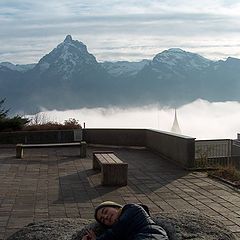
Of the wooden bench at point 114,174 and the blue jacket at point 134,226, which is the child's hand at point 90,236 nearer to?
the blue jacket at point 134,226

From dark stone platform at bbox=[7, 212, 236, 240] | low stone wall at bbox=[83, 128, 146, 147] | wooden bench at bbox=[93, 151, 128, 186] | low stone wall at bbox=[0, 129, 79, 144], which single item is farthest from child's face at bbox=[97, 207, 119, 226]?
low stone wall at bbox=[0, 129, 79, 144]

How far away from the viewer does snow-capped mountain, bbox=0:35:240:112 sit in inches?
5733

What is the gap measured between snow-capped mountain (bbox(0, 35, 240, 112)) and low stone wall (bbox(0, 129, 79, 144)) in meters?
114

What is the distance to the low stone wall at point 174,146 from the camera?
14109 mm

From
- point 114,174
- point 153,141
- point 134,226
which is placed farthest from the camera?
point 153,141

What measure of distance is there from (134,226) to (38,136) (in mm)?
17849

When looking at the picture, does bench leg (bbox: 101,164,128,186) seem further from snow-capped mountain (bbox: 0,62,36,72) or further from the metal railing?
snow-capped mountain (bbox: 0,62,36,72)

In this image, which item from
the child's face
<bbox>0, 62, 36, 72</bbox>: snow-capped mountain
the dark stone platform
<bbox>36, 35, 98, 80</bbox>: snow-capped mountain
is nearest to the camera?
the child's face

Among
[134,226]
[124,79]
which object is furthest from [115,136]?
[124,79]

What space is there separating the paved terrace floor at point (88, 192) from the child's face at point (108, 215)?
2.98 m

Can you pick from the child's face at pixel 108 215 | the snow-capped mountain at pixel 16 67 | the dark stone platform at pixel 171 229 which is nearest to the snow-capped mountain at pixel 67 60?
the snow-capped mountain at pixel 16 67

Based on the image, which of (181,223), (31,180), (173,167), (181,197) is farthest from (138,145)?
(181,223)

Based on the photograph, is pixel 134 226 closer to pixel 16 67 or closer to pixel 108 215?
pixel 108 215

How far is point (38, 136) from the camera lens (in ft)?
72.3
